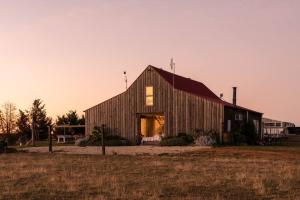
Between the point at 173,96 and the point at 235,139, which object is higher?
the point at 173,96

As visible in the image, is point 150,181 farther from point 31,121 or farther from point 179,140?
point 31,121

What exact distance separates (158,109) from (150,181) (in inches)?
1030

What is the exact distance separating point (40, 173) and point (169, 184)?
6087 millimetres

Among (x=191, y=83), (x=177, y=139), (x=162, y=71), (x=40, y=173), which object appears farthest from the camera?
(x=191, y=83)

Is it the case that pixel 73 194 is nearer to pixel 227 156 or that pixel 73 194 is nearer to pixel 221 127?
pixel 227 156

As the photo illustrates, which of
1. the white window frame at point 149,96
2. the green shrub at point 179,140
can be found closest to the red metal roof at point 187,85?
the white window frame at point 149,96

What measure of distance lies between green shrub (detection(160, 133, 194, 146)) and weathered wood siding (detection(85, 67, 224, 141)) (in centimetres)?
99

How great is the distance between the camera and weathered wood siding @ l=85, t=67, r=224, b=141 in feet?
131

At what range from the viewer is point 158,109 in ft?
138

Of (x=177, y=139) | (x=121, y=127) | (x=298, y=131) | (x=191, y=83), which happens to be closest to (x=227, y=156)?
(x=177, y=139)

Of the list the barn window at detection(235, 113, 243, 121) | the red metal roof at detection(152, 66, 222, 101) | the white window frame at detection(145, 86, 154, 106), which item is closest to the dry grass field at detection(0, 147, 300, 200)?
the white window frame at detection(145, 86, 154, 106)

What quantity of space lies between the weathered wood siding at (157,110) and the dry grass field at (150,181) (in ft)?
57.4

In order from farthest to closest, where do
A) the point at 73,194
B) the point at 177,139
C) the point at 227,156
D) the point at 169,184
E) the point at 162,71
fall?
the point at 162,71, the point at 177,139, the point at 227,156, the point at 169,184, the point at 73,194

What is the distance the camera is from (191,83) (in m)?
51.2
